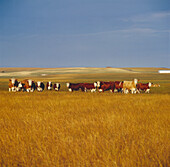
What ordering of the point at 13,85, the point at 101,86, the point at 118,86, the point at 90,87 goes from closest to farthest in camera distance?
the point at 118,86, the point at 101,86, the point at 90,87, the point at 13,85

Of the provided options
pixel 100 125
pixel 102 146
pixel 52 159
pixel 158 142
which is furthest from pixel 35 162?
pixel 100 125

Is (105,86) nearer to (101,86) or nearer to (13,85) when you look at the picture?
(101,86)

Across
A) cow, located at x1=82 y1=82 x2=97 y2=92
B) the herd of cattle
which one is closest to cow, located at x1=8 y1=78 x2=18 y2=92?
the herd of cattle

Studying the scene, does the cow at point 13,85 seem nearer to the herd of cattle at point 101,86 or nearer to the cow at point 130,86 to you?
the herd of cattle at point 101,86

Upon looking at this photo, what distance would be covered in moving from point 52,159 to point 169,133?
3453 mm

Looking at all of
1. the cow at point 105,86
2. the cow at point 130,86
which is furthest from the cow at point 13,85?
the cow at point 130,86

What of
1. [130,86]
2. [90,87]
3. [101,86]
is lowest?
[90,87]

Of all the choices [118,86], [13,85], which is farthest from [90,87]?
[13,85]

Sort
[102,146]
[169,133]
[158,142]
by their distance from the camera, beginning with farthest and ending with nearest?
[169,133], [158,142], [102,146]

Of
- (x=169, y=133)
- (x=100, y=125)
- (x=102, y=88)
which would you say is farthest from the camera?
(x=102, y=88)

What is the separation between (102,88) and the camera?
32.5 meters

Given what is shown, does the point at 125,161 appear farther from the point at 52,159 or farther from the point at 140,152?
the point at 52,159

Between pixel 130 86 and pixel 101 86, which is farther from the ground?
pixel 130 86

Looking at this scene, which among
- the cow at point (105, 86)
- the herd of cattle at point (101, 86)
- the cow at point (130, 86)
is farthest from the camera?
the cow at point (105, 86)
